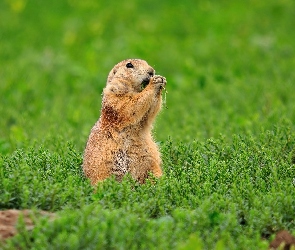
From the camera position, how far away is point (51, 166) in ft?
22.5

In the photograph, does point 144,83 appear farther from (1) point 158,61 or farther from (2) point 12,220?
(1) point 158,61

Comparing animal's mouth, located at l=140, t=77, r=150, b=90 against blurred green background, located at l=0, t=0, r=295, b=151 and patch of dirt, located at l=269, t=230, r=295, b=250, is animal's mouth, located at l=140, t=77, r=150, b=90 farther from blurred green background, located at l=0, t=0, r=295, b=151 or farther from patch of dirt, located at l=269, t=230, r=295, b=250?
patch of dirt, located at l=269, t=230, r=295, b=250

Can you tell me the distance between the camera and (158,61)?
1435 cm

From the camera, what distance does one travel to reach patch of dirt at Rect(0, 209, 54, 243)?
17.6 ft

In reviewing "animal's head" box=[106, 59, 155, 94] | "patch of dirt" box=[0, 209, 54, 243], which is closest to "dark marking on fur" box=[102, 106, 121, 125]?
"animal's head" box=[106, 59, 155, 94]

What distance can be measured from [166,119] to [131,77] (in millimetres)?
3766

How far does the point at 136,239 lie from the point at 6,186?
1.14 meters

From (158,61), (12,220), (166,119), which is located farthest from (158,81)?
(158,61)

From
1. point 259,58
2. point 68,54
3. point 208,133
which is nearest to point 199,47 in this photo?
point 259,58

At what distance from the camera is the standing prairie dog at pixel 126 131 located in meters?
6.66

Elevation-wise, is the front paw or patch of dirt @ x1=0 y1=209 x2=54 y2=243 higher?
the front paw

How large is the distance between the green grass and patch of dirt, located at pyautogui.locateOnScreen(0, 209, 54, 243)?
0.46 ft

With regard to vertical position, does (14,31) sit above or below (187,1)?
below

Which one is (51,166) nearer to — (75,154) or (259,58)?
(75,154)
